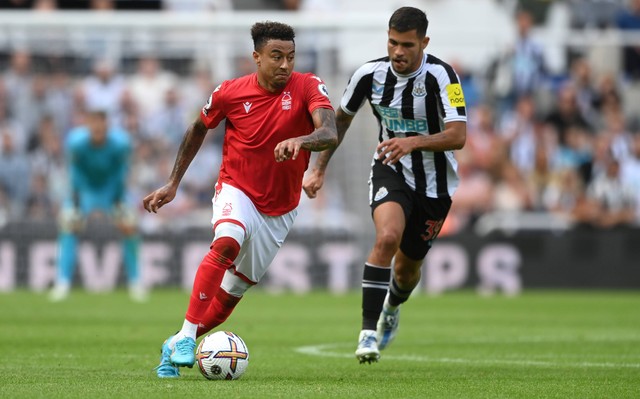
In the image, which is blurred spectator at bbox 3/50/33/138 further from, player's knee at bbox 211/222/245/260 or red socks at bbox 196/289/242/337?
player's knee at bbox 211/222/245/260

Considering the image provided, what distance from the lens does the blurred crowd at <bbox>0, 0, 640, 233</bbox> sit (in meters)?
20.4

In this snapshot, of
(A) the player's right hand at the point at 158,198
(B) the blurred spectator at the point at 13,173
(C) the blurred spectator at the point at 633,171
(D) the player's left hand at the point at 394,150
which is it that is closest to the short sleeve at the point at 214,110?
(A) the player's right hand at the point at 158,198

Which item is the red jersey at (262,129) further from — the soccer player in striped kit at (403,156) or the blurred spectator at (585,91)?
the blurred spectator at (585,91)

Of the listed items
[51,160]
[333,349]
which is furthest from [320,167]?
[51,160]

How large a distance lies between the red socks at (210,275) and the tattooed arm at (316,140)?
0.71m

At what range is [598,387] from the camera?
7.32 metres

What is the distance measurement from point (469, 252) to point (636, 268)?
9.42ft

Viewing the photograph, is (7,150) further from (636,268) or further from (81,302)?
(636,268)

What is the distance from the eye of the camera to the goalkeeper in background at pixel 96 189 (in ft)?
56.5

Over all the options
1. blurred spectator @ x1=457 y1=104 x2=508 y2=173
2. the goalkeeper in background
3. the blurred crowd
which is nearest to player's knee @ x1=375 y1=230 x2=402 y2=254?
the goalkeeper in background

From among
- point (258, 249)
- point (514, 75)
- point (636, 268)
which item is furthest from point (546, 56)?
point (258, 249)

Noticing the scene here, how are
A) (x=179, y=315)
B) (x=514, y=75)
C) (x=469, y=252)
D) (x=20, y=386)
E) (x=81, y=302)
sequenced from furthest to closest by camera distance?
1. (x=514, y=75)
2. (x=469, y=252)
3. (x=81, y=302)
4. (x=179, y=315)
5. (x=20, y=386)

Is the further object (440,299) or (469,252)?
(469,252)

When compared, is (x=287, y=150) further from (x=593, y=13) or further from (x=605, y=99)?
(x=593, y=13)
